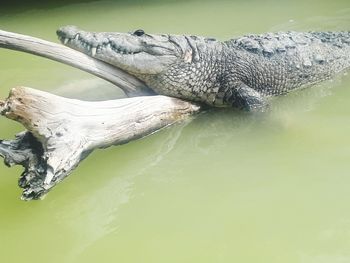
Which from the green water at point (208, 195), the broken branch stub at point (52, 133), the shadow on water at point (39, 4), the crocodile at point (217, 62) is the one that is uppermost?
the shadow on water at point (39, 4)

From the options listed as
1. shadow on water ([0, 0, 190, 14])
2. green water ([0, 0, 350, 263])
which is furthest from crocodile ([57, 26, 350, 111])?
shadow on water ([0, 0, 190, 14])

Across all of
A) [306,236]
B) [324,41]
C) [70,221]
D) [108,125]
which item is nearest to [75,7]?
[324,41]

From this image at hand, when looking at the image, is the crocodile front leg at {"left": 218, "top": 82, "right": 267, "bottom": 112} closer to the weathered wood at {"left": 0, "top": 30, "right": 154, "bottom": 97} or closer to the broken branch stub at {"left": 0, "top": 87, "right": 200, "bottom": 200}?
the weathered wood at {"left": 0, "top": 30, "right": 154, "bottom": 97}

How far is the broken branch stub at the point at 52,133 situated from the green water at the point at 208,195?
0.66 feet

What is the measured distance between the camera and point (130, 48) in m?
3.74

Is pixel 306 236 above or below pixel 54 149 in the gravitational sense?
below

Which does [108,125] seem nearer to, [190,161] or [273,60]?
[190,161]

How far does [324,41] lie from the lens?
4.67 meters

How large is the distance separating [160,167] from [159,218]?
21.9 inches

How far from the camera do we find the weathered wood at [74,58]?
130 inches

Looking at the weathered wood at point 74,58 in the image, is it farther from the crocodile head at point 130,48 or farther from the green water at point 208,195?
the green water at point 208,195

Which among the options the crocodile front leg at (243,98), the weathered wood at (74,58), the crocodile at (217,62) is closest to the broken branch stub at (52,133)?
the weathered wood at (74,58)

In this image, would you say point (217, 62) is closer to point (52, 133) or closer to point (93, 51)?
point (93, 51)

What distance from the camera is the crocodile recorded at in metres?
3.72
